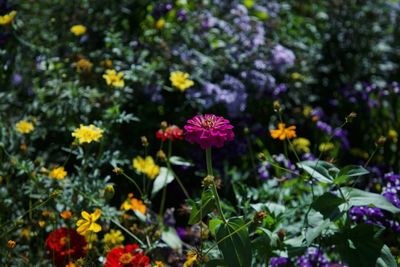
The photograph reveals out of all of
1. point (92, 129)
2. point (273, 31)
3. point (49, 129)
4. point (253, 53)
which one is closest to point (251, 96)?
point (253, 53)

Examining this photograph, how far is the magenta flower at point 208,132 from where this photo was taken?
1.37 metres

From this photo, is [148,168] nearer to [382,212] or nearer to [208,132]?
[208,132]

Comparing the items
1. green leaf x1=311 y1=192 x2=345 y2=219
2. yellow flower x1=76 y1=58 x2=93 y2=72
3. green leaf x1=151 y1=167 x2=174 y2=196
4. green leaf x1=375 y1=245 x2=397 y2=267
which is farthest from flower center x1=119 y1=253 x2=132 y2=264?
yellow flower x1=76 y1=58 x2=93 y2=72

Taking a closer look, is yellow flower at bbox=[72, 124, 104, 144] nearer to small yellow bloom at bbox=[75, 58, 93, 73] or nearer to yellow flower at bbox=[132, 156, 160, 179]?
yellow flower at bbox=[132, 156, 160, 179]

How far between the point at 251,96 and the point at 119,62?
29.9 inches

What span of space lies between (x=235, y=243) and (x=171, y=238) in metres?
0.52

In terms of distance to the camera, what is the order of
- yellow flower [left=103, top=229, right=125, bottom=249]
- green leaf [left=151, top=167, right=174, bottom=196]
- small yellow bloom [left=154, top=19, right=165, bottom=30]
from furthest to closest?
small yellow bloom [left=154, top=19, right=165, bottom=30] < green leaf [left=151, top=167, right=174, bottom=196] < yellow flower [left=103, top=229, right=125, bottom=249]

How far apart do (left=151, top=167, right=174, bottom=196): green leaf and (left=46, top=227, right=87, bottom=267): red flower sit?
32 centimetres

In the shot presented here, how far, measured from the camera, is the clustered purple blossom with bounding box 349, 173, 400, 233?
68.0 inches

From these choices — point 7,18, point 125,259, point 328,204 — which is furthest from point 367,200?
point 7,18

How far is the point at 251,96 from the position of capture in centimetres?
284

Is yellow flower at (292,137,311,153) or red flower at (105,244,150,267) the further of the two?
yellow flower at (292,137,311,153)

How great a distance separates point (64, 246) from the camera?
1.66 m

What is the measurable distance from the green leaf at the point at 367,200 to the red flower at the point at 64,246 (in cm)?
79
